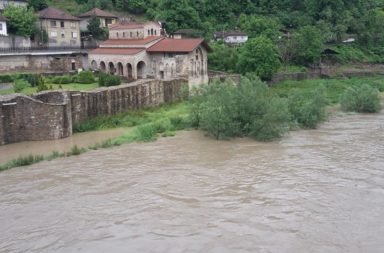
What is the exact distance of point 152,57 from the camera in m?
52.5

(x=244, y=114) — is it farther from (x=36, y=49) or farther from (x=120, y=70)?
(x=36, y=49)

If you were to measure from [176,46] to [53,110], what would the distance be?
21296mm

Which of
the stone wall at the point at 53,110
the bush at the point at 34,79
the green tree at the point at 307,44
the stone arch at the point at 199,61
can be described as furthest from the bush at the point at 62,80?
the green tree at the point at 307,44

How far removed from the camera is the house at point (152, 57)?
50500mm

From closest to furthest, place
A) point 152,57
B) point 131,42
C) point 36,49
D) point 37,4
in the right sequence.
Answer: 1. point 152,57
2. point 131,42
3. point 36,49
4. point 37,4

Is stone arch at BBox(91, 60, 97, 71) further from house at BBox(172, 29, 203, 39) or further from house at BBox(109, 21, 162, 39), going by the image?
house at BBox(172, 29, 203, 39)

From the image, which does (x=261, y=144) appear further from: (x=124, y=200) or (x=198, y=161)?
(x=124, y=200)

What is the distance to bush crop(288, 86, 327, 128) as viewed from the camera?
119 feet

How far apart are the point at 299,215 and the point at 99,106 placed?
2173 cm

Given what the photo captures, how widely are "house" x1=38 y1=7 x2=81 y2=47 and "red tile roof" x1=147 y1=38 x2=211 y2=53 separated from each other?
1836cm

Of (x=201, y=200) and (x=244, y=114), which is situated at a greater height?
(x=244, y=114)

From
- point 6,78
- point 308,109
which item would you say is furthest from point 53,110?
point 6,78

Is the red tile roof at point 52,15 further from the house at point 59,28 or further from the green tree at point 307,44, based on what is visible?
the green tree at point 307,44

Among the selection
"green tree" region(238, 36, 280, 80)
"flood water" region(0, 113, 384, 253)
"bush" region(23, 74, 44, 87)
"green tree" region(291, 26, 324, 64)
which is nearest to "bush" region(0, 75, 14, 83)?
"bush" region(23, 74, 44, 87)
